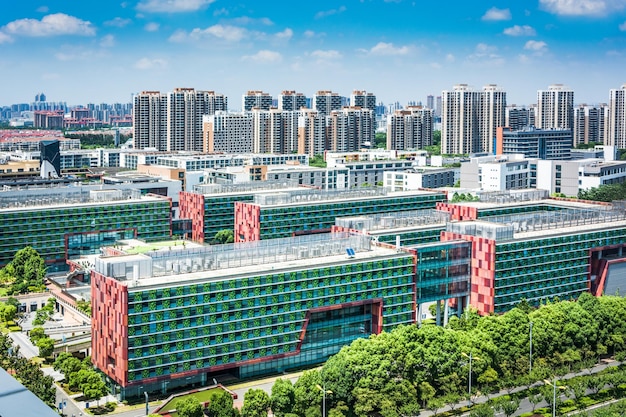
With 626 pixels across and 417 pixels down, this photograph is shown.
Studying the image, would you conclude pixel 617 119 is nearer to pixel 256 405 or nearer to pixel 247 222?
pixel 247 222

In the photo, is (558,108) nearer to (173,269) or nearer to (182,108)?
(182,108)

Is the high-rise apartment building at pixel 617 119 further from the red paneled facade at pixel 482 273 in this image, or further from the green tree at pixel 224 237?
the red paneled facade at pixel 482 273

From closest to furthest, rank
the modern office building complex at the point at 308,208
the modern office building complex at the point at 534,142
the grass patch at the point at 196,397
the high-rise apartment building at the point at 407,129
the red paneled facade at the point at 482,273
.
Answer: the grass patch at the point at 196,397, the red paneled facade at the point at 482,273, the modern office building complex at the point at 308,208, the modern office building complex at the point at 534,142, the high-rise apartment building at the point at 407,129

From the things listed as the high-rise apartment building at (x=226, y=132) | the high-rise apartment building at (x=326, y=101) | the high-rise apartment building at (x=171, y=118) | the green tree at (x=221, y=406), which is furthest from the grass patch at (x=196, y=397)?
the high-rise apartment building at (x=326, y=101)

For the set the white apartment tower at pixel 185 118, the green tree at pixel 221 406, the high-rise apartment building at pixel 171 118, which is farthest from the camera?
the high-rise apartment building at pixel 171 118

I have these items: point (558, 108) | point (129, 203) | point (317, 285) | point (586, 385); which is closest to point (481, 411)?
point (586, 385)

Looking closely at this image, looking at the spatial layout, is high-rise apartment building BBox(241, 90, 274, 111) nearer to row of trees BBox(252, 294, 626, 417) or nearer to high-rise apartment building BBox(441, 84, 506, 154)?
high-rise apartment building BBox(441, 84, 506, 154)

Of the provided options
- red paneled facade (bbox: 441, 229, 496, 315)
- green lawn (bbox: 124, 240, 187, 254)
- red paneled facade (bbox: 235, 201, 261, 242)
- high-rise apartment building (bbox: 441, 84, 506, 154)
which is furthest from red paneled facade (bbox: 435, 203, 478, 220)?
high-rise apartment building (bbox: 441, 84, 506, 154)
